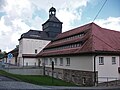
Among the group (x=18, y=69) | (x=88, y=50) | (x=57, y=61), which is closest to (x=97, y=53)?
(x=88, y=50)

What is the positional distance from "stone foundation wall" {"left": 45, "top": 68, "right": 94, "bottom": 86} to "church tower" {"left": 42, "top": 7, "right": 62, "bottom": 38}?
21760mm

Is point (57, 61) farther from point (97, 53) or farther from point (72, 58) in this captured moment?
point (97, 53)

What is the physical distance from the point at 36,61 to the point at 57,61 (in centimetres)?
1665

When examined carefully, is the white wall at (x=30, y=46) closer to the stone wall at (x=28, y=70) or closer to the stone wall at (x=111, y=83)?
the stone wall at (x=28, y=70)

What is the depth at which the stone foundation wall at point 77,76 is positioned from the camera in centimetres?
2408

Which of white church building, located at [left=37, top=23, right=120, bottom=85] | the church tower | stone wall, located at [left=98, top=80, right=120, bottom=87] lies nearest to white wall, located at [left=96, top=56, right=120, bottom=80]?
white church building, located at [left=37, top=23, right=120, bottom=85]

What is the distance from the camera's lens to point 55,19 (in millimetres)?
56531

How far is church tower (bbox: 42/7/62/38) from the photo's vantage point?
55.1m

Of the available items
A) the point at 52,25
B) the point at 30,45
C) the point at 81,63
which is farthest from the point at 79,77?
the point at 52,25

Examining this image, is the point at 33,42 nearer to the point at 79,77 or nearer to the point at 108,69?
the point at 79,77

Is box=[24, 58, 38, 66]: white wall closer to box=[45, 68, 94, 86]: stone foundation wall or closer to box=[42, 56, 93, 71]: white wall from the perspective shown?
box=[45, 68, 94, 86]: stone foundation wall

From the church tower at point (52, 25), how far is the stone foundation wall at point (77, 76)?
857 inches

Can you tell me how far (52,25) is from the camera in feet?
183

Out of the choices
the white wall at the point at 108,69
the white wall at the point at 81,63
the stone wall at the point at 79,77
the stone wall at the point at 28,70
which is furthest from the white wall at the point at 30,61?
the white wall at the point at 108,69
